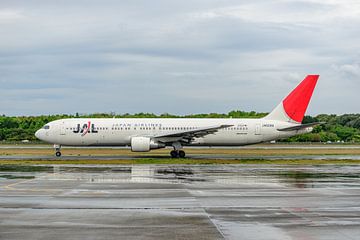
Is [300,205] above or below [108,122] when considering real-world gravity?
below

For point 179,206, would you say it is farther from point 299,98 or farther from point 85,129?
point 299,98

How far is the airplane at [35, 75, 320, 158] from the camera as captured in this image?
4625 centimetres

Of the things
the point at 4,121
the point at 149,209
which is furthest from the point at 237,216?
the point at 4,121

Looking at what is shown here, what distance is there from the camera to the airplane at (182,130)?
152ft

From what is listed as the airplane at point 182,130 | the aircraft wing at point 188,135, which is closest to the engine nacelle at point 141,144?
the airplane at point 182,130

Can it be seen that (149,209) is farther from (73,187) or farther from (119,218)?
(73,187)

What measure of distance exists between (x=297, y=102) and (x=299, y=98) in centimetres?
40

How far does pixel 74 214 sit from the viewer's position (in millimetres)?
14461

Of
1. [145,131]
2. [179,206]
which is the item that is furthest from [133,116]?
[179,206]

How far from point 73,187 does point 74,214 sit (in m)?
7.08

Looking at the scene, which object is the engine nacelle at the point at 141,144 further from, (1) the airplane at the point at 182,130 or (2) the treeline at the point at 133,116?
(2) the treeline at the point at 133,116

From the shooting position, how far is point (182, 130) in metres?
47.2

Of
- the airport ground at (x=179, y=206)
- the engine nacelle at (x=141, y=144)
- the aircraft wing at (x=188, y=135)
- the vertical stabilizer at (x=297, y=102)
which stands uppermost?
the vertical stabilizer at (x=297, y=102)

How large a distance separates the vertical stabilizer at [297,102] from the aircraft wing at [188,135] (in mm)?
6030
